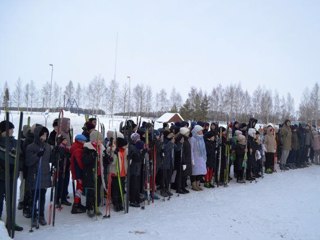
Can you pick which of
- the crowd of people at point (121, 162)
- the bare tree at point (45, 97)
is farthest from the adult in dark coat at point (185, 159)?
the bare tree at point (45, 97)

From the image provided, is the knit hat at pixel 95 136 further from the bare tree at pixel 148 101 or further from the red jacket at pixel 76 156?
the bare tree at pixel 148 101

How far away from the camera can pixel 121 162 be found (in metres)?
7.11

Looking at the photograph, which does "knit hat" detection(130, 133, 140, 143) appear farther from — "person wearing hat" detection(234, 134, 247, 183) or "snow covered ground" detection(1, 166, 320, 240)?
"person wearing hat" detection(234, 134, 247, 183)

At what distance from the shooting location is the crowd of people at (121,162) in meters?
5.96

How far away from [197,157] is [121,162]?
119 inches

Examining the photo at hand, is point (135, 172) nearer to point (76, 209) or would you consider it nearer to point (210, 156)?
point (76, 209)

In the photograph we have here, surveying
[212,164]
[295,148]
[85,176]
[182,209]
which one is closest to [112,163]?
[85,176]

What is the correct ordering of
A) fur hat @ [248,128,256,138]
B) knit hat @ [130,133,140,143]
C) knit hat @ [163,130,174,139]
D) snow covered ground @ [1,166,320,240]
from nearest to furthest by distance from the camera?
snow covered ground @ [1,166,320,240]
knit hat @ [130,133,140,143]
knit hat @ [163,130,174,139]
fur hat @ [248,128,256,138]

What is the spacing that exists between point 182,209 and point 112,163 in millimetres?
1899

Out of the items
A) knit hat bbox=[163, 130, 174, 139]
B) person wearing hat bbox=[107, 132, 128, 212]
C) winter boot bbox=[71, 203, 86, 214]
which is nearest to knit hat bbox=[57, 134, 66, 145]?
person wearing hat bbox=[107, 132, 128, 212]

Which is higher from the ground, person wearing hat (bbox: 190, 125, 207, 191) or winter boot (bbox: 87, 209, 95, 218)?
person wearing hat (bbox: 190, 125, 207, 191)

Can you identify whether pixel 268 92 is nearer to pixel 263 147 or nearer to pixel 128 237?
pixel 263 147

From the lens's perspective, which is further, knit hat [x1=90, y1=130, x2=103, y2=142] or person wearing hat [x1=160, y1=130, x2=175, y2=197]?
person wearing hat [x1=160, y1=130, x2=175, y2=197]

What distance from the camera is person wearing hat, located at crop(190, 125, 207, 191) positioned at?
30.6ft
